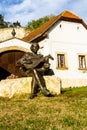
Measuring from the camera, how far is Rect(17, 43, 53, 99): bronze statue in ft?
39.0

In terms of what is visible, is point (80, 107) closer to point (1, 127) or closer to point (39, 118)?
point (39, 118)

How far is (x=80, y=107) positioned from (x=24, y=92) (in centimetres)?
344

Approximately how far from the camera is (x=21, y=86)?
1233 cm

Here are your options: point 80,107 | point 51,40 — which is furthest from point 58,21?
point 80,107

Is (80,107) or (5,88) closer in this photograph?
(80,107)

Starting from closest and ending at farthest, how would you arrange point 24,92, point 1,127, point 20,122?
point 1,127 → point 20,122 → point 24,92

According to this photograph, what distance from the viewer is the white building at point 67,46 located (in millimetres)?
26766

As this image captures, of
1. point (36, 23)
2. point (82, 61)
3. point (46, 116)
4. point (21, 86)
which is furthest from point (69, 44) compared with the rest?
point (36, 23)

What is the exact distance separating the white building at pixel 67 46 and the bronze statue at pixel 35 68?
13.9 metres

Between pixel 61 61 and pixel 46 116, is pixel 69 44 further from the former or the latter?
pixel 46 116

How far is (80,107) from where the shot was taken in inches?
369

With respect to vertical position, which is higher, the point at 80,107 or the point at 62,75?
the point at 80,107

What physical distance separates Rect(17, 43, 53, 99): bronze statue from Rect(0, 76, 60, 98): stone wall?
36cm

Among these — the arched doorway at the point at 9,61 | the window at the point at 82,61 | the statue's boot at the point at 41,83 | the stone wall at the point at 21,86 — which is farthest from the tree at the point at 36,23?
the statue's boot at the point at 41,83
